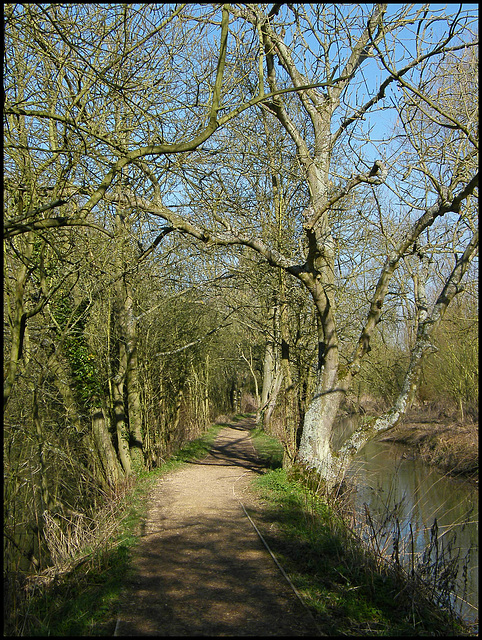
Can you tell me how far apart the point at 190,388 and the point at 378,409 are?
846 cm

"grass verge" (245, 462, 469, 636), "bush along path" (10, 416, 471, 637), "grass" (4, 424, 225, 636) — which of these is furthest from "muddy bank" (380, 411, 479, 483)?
"grass" (4, 424, 225, 636)

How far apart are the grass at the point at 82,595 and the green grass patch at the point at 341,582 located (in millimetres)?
1689

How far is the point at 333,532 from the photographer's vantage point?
21.2 ft

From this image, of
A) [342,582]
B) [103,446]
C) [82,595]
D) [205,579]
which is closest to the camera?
[82,595]

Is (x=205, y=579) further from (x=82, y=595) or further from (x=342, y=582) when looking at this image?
(x=342, y=582)

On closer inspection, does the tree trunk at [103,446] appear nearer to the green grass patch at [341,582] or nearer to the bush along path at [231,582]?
the bush along path at [231,582]

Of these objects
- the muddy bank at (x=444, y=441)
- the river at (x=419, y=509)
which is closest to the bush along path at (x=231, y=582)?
the river at (x=419, y=509)

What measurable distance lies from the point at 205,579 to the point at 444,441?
12.3 metres

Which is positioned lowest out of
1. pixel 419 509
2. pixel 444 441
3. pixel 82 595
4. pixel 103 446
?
pixel 444 441

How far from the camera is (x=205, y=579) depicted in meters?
5.32

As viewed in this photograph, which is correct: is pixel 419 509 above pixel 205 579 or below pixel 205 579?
above

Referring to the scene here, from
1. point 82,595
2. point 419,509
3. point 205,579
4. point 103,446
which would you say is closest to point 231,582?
point 205,579

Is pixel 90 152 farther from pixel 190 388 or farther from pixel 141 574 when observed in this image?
pixel 190 388

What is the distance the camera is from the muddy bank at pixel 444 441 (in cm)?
1370
